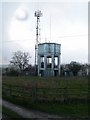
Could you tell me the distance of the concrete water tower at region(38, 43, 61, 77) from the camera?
70.6 m

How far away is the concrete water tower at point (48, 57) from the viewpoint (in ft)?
232

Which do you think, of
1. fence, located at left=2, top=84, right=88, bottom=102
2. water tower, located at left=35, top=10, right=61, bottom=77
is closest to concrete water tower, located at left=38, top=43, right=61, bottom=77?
water tower, located at left=35, top=10, right=61, bottom=77

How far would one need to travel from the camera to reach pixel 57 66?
74250 mm

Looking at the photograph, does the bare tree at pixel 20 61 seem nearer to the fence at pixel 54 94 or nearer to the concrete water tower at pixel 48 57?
the concrete water tower at pixel 48 57

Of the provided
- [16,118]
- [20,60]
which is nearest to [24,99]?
[16,118]

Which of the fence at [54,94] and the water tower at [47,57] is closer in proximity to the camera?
the fence at [54,94]

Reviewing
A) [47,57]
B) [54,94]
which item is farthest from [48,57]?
[54,94]

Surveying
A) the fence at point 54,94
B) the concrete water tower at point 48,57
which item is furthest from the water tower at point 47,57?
the fence at point 54,94

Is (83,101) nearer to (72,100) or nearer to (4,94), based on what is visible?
(72,100)

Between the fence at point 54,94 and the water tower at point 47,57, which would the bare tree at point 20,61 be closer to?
the water tower at point 47,57

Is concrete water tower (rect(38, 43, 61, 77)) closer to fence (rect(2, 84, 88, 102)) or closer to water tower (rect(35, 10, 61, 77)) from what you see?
water tower (rect(35, 10, 61, 77))

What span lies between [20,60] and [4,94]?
86416 mm

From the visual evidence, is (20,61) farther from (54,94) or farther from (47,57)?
(54,94)

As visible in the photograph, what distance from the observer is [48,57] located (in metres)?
72.6
